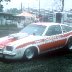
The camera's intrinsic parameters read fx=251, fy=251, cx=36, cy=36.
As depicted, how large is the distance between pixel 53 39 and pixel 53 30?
1.63 feet

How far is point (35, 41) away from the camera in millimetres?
10500

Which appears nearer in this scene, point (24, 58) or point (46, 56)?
point (24, 58)

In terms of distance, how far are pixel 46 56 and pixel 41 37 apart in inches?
40.4

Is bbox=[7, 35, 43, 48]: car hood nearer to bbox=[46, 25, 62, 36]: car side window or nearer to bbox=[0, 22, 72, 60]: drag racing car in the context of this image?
bbox=[0, 22, 72, 60]: drag racing car

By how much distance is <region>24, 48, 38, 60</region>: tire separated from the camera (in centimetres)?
1019

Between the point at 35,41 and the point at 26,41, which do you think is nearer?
the point at 26,41

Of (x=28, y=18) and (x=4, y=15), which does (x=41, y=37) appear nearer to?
(x=28, y=18)

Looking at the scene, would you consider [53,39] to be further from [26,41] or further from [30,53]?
[26,41]

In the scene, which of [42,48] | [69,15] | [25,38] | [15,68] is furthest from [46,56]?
[69,15]

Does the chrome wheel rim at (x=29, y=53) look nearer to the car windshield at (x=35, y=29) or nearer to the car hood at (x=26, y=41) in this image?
the car hood at (x=26, y=41)

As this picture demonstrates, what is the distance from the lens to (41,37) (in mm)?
10875

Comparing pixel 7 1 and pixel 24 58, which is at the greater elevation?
pixel 7 1

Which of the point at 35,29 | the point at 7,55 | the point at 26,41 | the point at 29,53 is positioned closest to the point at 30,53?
the point at 29,53

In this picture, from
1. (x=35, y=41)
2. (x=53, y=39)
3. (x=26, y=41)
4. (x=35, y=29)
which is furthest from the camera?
(x=35, y=29)
